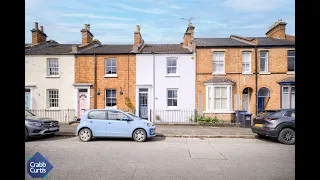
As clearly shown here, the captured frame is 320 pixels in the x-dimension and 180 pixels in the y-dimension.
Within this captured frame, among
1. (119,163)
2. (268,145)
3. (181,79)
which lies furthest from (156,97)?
(119,163)

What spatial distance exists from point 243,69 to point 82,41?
14.9 m

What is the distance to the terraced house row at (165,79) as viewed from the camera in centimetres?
1633

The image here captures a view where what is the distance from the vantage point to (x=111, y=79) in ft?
55.3

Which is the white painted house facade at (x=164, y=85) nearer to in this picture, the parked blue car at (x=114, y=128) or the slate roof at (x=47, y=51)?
the slate roof at (x=47, y=51)

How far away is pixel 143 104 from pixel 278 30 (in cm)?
1420

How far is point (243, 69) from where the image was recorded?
54.7 feet

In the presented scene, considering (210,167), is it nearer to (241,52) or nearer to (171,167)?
(171,167)

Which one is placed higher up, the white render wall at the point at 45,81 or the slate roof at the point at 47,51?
the slate roof at the point at 47,51

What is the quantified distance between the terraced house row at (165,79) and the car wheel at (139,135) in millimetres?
6910

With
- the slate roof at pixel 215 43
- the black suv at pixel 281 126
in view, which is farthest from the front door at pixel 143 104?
the black suv at pixel 281 126

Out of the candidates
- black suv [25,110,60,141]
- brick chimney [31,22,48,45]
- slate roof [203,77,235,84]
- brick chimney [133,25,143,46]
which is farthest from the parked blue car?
brick chimney [31,22,48,45]

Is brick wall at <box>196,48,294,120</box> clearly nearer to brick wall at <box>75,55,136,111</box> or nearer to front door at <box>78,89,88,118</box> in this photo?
brick wall at <box>75,55,136,111</box>

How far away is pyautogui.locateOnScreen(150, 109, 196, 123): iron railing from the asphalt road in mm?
7438

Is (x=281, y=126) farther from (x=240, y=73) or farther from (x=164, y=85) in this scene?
(x=164, y=85)
